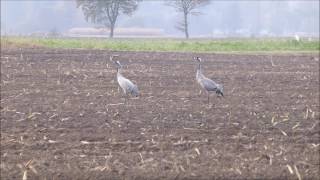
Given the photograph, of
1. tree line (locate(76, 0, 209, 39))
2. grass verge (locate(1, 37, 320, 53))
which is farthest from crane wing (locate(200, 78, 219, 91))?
tree line (locate(76, 0, 209, 39))

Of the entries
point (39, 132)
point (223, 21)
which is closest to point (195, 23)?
point (223, 21)

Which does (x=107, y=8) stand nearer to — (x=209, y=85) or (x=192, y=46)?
(x=192, y=46)

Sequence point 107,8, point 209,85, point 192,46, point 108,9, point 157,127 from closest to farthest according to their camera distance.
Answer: point 157,127
point 209,85
point 192,46
point 107,8
point 108,9

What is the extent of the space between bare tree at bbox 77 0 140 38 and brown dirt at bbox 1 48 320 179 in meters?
35.1

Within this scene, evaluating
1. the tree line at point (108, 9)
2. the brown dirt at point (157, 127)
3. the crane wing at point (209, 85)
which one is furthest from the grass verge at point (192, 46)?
the crane wing at point (209, 85)

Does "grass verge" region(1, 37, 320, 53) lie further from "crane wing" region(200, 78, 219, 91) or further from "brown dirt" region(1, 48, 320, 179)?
"crane wing" region(200, 78, 219, 91)

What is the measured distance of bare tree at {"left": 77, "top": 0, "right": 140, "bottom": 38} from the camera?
183 ft

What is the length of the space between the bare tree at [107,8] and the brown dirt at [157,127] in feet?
115

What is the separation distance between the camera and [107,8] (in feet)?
183

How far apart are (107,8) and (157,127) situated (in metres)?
44.5

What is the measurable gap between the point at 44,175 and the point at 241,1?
120115 mm

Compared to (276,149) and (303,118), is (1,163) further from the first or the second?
(303,118)

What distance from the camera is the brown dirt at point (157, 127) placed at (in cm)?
938

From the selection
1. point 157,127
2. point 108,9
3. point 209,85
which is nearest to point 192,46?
point 108,9
